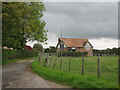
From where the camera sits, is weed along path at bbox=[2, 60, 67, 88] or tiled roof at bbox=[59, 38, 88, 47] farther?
tiled roof at bbox=[59, 38, 88, 47]

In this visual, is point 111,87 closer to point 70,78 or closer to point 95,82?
point 95,82

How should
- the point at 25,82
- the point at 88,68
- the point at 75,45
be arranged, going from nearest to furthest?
the point at 25,82 → the point at 88,68 → the point at 75,45

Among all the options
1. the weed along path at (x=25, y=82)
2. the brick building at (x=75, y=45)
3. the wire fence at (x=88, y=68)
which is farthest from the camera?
the brick building at (x=75, y=45)

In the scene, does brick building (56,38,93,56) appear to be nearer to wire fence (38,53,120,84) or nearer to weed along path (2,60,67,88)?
wire fence (38,53,120,84)

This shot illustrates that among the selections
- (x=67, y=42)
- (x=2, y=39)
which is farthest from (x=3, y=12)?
(x=67, y=42)

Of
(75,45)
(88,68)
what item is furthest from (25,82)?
(75,45)

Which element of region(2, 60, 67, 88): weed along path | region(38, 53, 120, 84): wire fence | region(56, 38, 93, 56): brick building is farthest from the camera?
region(56, 38, 93, 56): brick building

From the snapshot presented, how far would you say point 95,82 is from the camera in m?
8.92

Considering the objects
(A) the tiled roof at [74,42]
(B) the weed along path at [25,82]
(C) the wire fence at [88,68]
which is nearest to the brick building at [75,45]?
(A) the tiled roof at [74,42]

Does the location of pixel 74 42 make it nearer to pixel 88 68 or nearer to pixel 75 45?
pixel 75 45

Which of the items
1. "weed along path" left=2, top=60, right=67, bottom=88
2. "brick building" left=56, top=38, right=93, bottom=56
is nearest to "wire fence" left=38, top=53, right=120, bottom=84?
"weed along path" left=2, top=60, right=67, bottom=88

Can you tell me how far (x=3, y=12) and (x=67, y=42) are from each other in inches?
1982

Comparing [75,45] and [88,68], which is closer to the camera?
[88,68]

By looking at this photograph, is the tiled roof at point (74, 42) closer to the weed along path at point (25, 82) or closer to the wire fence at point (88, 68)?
the wire fence at point (88, 68)
